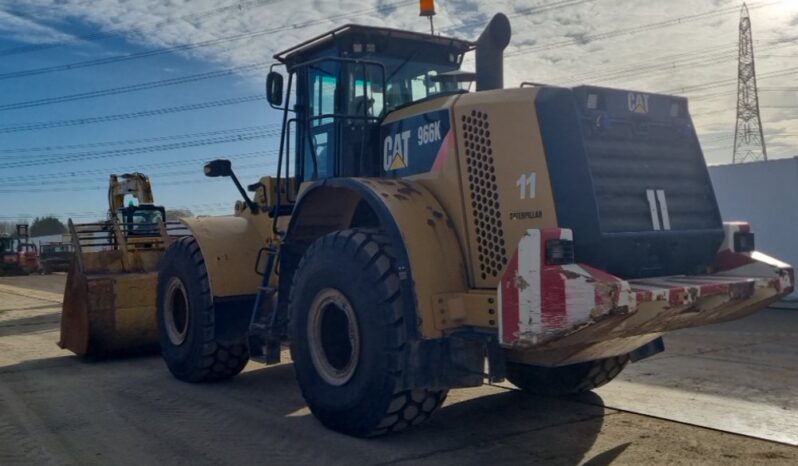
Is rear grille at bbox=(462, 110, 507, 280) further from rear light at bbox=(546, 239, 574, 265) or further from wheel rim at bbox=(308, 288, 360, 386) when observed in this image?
wheel rim at bbox=(308, 288, 360, 386)

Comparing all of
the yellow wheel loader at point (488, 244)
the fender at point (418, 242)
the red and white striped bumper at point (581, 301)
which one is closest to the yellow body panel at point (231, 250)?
the yellow wheel loader at point (488, 244)

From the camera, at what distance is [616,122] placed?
16.1 feet

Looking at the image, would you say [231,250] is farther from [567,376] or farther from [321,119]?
[567,376]

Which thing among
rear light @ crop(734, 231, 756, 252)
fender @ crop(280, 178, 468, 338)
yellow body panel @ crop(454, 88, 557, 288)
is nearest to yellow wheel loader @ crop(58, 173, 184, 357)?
fender @ crop(280, 178, 468, 338)

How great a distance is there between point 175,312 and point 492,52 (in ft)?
13.8

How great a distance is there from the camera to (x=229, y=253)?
7004 millimetres

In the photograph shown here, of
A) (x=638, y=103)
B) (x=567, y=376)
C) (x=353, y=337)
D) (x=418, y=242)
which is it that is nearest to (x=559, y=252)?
(x=418, y=242)

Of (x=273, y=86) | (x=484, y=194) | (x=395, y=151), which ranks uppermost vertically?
Result: (x=273, y=86)

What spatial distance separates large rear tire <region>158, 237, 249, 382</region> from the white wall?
32.7ft

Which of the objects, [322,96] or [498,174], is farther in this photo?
[322,96]

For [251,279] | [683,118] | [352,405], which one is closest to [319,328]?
[352,405]

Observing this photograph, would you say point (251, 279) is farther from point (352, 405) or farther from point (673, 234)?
point (673, 234)

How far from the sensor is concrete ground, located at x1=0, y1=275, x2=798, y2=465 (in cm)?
490

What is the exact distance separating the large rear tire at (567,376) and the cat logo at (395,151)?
6.23ft
